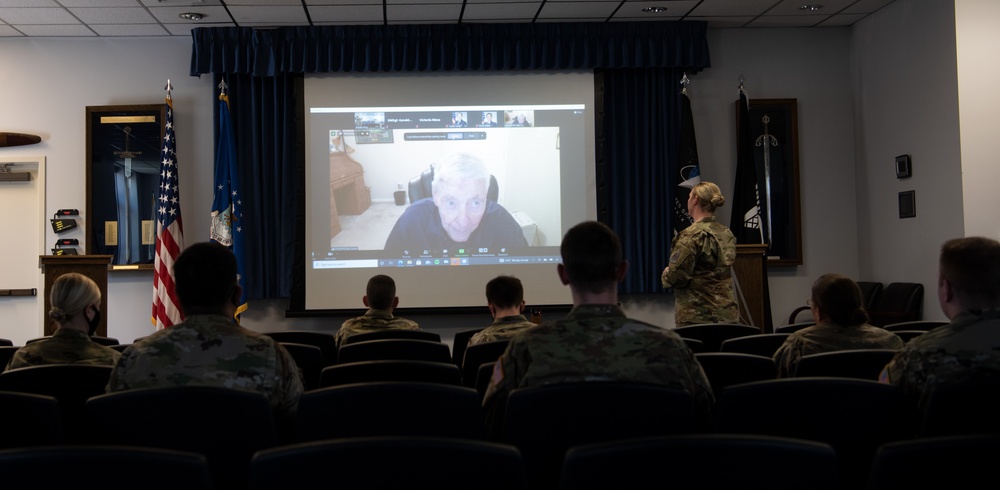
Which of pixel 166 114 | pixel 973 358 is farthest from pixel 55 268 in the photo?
pixel 973 358

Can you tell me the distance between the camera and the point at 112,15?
6.70m

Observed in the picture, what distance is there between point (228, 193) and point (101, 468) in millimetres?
6312

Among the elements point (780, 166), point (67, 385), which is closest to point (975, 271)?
point (67, 385)

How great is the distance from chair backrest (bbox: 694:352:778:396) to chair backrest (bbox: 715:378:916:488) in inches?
26.0

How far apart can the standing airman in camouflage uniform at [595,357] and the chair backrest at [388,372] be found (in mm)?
351

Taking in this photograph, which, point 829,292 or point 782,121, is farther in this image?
point 782,121

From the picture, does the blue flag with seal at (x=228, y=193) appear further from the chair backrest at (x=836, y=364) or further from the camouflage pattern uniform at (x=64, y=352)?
the chair backrest at (x=836, y=364)

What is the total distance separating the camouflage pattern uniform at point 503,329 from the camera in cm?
354

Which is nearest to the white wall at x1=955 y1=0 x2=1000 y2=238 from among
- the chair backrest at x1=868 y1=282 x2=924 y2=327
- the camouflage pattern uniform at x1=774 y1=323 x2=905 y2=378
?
the chair backrest at x1=868 y1=282 x2=924 y2=327

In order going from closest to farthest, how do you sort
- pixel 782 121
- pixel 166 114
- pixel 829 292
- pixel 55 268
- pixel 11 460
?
pixel 11 460, pixel 829 292, pixel 55 268, pixel 166 114, pixel 782 121

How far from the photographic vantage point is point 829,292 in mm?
2930

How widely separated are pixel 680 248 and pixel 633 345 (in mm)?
3065

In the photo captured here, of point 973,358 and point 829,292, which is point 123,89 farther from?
point 973,358

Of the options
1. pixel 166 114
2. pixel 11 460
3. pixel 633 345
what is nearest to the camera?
pixel 11 460
